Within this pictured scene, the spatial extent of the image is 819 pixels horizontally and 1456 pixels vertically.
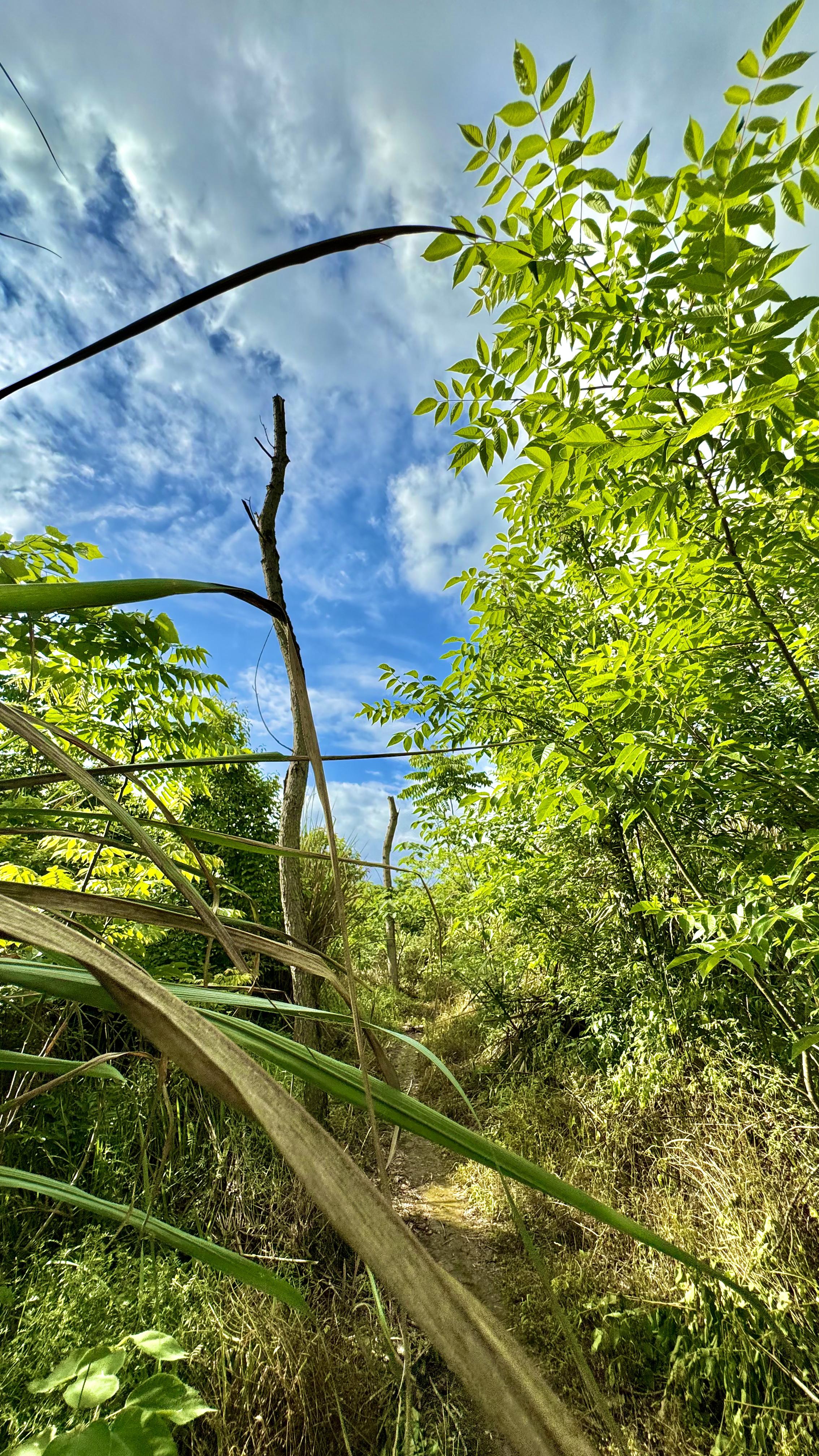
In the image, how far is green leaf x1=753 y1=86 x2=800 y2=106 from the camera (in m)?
1.08

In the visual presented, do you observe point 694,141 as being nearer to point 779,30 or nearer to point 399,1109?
point 779,30

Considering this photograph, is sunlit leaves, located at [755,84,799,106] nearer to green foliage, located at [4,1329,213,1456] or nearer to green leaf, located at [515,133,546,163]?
green leaf, located at [515,133,546,163]

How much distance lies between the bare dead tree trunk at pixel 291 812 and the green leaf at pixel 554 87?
88.0 inches

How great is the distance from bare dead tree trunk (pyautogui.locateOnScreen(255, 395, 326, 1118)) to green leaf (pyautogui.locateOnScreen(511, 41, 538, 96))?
2.21 m

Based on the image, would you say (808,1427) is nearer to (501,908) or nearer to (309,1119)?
(501,908)

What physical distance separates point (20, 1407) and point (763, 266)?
3381mm

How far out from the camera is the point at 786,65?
1074 mm

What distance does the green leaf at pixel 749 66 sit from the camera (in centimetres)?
105

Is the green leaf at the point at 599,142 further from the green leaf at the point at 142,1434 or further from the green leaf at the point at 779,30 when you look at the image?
the green leaf at the point at 142,1434

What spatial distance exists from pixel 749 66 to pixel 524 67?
393 mm

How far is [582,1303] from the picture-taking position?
7.67ft

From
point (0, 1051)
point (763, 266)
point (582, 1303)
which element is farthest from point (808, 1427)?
point (763, 266)

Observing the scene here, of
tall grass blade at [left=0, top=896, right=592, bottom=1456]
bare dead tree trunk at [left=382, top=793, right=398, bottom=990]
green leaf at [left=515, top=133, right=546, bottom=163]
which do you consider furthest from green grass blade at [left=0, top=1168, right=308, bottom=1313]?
bare dead tree trunk at [left=382, top=793, right=398, bottom=990]

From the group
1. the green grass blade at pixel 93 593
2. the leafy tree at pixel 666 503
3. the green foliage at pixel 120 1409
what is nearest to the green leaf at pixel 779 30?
the leafy tree at pixel 666 503
